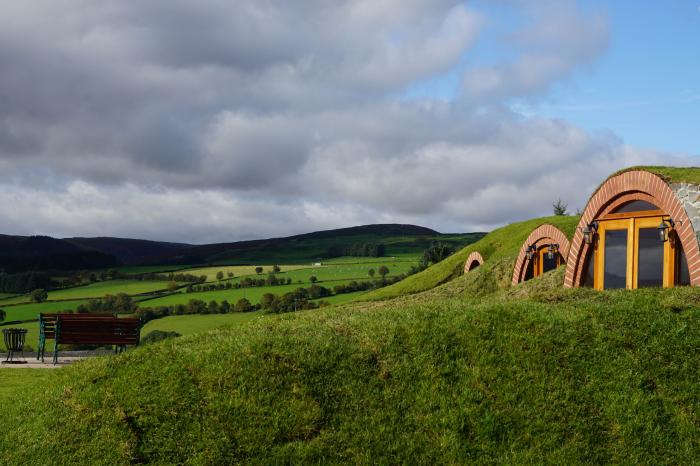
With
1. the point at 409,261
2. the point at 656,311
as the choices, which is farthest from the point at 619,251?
the point at 409,261

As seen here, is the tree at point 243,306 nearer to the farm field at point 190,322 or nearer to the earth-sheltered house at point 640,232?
the farm field at point 190,322

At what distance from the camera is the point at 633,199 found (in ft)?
61.0

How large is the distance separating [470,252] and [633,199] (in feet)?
83.8

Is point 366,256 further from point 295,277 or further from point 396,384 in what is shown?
point 396,384

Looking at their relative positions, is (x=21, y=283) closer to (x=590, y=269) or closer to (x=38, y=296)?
(x=38, y=296)

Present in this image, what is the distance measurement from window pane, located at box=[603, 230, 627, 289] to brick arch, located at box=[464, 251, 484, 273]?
65.1 feet

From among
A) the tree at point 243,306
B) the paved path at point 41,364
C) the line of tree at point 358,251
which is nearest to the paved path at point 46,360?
the paved path at point 41,364

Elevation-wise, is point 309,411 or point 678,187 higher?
point 678,187

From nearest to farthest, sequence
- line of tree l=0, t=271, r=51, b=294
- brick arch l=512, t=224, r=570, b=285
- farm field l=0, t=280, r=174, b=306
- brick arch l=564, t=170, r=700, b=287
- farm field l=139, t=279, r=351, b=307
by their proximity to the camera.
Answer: brick arch l=564, t=170, r=700, b=287 → brick arch l=512, t=224, r=570, b=285 → farm field l=139, t=279, r=351, b=307 → farm field l=0, t=280, r=174, b=306 → line of tree l=0, t=271, r=51, b=294

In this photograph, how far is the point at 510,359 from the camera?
32.6 feet

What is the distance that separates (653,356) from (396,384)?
4.47 meters

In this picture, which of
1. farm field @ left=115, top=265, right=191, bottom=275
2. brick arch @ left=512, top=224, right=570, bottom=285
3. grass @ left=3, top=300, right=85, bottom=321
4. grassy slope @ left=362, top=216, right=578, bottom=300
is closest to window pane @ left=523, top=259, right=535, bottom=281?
brick arch @ left=512, top=224, right=570, bottom=285

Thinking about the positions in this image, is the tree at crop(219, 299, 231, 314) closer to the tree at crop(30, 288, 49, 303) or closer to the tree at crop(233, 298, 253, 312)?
the tree at crop(233, 298, 253, 312)

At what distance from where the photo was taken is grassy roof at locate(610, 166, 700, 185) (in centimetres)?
1626
